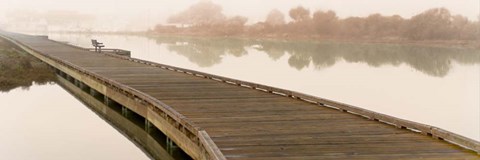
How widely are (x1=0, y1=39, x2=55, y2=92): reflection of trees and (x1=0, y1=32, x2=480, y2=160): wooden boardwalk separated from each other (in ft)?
35.4

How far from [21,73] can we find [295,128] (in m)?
20.8

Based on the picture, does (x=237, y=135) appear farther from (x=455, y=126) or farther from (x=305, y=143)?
(x=455, y=126)

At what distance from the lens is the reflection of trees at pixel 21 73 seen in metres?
23.4

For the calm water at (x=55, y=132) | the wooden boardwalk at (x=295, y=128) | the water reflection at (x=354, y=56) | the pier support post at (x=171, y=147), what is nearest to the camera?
the wooden boardwalk at (x=295, y=128)

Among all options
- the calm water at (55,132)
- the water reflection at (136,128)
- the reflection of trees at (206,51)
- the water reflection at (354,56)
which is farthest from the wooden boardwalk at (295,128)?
the reflection of trees at (206,51)

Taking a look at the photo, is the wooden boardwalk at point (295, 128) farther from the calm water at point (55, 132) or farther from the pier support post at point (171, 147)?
the calm water at point (55, 132)

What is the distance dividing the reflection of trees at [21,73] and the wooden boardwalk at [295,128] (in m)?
10.8

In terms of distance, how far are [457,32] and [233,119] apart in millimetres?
96158

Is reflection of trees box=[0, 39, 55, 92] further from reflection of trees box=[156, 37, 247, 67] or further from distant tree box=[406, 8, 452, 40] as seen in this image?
distant tree box=[406, 8, 452, 40]

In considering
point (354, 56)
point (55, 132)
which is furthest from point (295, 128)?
point (354, 56)

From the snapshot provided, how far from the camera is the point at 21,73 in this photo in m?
26.5

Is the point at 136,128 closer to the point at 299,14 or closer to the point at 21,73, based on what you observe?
the point at 21,73

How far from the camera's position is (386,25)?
4390 inches

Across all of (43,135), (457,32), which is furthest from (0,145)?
(457,32)
